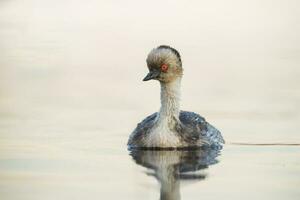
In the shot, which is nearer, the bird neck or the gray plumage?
the gray plumage

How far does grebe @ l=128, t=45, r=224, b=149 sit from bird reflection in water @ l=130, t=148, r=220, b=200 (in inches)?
4.8

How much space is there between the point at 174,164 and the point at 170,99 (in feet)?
3.95

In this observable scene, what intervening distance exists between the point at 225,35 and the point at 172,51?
14.8 ft

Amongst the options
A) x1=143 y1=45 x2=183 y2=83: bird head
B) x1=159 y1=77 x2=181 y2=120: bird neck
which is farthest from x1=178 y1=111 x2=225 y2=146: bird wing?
x1=143 y1=45 x2=183 y2=83: bird head

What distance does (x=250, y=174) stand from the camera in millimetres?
8008

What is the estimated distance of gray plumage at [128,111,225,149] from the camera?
9391 mm

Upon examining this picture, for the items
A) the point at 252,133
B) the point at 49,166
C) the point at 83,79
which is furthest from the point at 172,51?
the point at 83,79

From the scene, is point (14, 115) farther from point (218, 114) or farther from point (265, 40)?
point (265, 40)

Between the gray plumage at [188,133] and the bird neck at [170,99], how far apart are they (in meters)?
0.09

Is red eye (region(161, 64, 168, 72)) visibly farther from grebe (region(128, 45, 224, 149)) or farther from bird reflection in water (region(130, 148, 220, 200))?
bird reflection in water (region(130, 148, 220, 200))

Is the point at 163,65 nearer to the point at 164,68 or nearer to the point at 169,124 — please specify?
the point at 164,68

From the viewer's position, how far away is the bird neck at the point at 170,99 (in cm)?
954

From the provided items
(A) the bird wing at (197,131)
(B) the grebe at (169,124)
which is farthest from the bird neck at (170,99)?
(A) the bird wing at (197,131)

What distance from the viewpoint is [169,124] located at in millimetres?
9445
